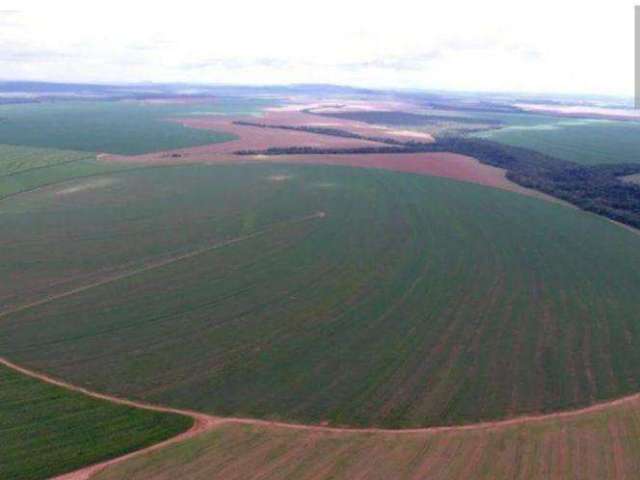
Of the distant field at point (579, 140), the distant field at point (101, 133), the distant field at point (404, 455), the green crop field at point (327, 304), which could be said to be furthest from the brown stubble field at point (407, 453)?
the distant field at point (579, 140)

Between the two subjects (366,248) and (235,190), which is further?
(235,190)

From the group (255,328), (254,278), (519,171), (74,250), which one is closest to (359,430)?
(255,328)

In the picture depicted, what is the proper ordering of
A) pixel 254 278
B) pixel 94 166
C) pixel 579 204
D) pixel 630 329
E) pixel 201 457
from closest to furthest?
pixel 201 457 → pixel 630 329 → pixel 254 278 → pixel 579 204 → pixel 94 166

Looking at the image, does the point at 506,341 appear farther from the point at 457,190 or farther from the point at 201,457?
the point at 457,190

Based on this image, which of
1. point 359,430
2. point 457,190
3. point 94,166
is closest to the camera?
point 359,430

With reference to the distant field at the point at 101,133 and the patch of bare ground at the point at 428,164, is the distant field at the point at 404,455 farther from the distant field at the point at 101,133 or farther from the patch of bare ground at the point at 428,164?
the distant field at the point at 101,133

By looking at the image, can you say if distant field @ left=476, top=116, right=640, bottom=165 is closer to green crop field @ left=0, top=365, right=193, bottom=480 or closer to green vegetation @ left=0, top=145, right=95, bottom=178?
green vegetation @ left=0, top=145, right=95, bottom=178
